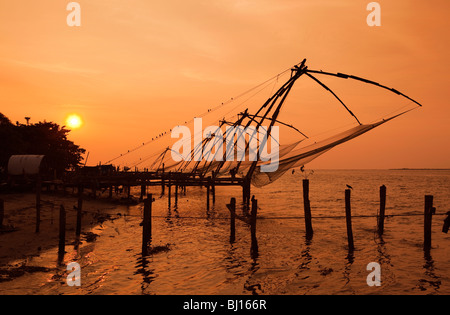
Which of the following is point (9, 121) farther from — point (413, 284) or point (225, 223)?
point (413, 284)

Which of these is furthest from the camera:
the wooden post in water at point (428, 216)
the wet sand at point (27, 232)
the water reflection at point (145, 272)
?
the wooden post in water at point (428, 216)

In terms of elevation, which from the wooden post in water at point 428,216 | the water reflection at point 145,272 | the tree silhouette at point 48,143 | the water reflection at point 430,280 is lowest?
the water reflection at point 430,280

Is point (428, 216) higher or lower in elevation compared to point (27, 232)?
higher

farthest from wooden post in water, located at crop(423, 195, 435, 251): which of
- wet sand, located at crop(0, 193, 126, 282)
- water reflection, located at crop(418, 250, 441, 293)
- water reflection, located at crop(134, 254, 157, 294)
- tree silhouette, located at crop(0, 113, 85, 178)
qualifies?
tree silhouette, located at crop(0, 113, 85, 178)

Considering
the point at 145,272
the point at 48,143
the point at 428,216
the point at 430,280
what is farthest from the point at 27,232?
the point at 48,143

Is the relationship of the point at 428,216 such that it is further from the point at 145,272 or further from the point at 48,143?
the point at 48,143

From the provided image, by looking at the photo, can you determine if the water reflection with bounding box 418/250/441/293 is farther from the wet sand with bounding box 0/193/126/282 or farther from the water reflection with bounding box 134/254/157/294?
the wet sand with bounding box 0/193/126/282

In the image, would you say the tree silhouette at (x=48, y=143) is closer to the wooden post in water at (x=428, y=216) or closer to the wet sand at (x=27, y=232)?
the wet sand at (x=27, y=232)

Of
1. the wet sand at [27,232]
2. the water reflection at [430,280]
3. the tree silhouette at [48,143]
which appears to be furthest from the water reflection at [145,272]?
the tree silhouette at [48,143]

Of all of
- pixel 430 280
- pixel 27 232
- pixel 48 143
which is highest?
pixel 48 143

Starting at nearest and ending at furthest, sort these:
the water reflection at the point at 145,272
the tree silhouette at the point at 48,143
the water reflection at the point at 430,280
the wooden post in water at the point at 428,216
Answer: the water reflection at the point at 145,272
the water reflection at the point at 430,280
the wooden post in water at the point at 428,216
the tree silhouette at the point at 48,143
